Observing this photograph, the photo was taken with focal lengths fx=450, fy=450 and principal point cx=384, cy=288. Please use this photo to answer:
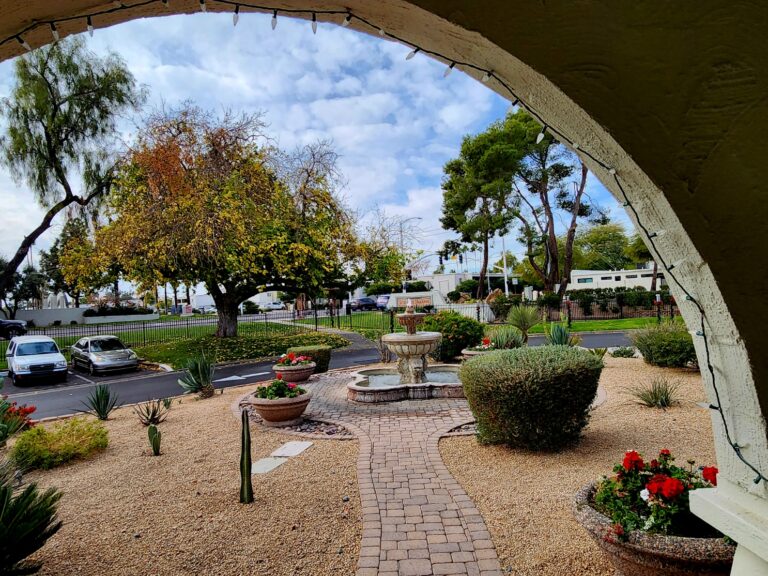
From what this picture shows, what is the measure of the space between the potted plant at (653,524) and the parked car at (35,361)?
1683 cm

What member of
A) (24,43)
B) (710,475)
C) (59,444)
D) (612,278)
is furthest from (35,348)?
(612,278)

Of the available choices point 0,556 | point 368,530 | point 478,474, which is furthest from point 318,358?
point 0,556

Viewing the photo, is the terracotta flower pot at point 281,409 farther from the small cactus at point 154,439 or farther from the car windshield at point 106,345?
the car windshield at point 106,345

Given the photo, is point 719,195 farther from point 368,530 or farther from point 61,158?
point 61,158

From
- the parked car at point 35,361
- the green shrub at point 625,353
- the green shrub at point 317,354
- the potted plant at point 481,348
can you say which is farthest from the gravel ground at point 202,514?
the parked car at point 35,361

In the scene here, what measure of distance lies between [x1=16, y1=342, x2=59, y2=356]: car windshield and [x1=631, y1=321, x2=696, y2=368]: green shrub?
18.2 m

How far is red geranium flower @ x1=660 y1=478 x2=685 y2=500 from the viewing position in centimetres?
277

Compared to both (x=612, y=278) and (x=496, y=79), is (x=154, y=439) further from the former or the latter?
(x=612, y=278)

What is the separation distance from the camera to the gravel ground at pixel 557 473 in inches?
133

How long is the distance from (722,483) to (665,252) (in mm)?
910

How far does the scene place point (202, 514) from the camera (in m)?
4.28

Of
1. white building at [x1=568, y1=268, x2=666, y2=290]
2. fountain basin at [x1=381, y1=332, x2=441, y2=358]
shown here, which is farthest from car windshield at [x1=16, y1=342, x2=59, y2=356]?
white building at [x1=568, y1=268, x2=666, y2=290]

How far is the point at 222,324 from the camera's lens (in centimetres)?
2011

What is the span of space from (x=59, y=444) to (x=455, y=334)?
908 centimetres
